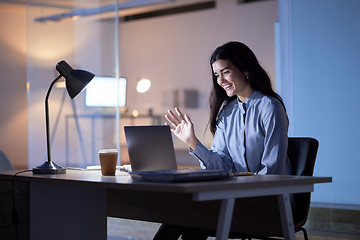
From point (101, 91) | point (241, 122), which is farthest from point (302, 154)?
point (101, 91)

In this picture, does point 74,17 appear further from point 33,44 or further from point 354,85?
point 354,85

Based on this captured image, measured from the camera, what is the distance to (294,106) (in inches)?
163

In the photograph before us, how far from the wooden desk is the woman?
0.30 meters

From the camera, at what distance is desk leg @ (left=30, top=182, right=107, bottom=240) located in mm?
2143

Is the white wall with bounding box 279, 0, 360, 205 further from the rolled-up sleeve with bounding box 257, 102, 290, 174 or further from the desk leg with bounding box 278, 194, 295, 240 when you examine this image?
the desk leg with bounding box 278, 194, 295, 240

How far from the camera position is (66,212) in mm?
2277

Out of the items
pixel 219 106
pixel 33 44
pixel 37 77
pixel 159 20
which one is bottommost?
pixel 219 106

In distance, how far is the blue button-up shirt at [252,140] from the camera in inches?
93.0

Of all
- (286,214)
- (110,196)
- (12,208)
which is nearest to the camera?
(286,214)

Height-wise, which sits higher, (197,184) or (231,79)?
(231,79)

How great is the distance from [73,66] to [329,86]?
111 inches

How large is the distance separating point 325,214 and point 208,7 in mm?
5848

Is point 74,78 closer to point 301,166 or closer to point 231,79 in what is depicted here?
point 231,79

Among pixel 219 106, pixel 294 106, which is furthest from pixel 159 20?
pixel 219 106
